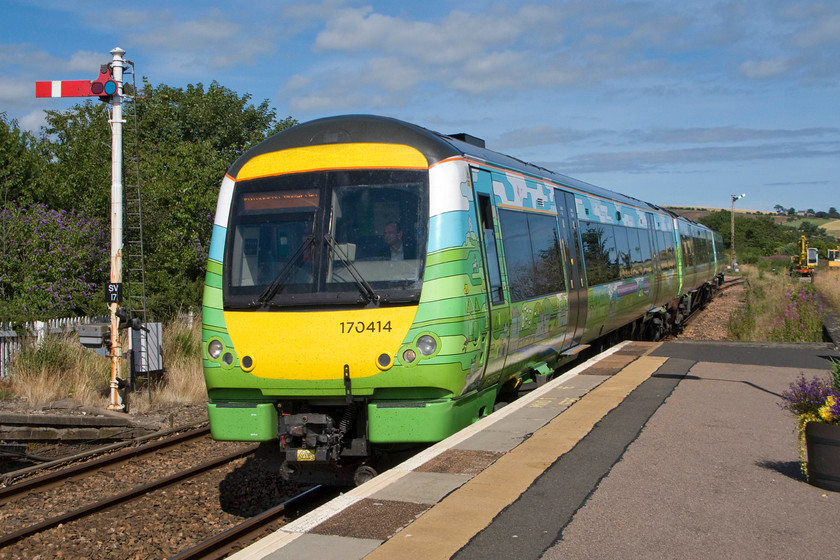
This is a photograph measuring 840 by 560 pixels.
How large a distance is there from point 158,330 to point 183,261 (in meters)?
6.21

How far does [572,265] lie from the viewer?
35.1 feet

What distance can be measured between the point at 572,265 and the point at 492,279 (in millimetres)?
3478

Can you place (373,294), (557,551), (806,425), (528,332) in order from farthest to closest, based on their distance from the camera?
(528,332) < (373,294) < (806,425) < (557,551)

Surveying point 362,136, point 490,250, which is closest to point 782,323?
point 490,250

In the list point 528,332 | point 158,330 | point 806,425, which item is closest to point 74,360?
point 158,330

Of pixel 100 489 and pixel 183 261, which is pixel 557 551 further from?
pixel 183 261

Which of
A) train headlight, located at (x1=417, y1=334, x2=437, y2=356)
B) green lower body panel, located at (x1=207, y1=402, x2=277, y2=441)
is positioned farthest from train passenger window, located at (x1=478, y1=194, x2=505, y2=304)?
green lower body panel, located at (x1=207, y1=402, x2=277, y2=441)

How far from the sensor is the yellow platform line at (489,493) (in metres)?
4.50

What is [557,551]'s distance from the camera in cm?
443

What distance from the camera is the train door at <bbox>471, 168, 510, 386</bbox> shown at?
7.30 metres

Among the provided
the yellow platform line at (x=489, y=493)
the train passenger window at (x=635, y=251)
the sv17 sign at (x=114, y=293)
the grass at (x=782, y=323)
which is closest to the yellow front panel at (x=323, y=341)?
the yellow platform line at (x=489, y=493)

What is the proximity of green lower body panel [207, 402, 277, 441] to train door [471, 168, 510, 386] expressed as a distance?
191 cm

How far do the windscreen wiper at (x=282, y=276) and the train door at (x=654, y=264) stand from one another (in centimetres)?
1181

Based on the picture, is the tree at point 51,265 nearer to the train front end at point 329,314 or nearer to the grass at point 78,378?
the grass at point 78,378
